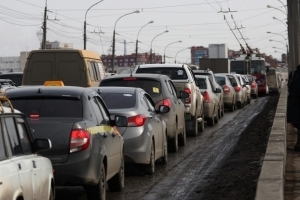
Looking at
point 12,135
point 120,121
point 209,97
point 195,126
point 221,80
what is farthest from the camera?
point 221,80

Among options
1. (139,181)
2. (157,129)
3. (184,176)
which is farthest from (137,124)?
(157,129)

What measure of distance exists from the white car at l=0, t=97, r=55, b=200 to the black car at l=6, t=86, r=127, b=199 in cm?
158

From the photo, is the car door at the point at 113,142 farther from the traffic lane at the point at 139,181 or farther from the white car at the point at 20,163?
the white car at the point at 20,163

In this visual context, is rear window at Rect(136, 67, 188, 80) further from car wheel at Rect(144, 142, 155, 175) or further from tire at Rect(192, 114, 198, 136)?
car wheel at Rect(144, 142, 155, 175)

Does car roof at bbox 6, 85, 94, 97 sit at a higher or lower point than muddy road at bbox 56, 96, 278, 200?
higher

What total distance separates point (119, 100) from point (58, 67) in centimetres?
1091

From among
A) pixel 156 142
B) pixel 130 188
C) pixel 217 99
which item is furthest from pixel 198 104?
pixel 130 188

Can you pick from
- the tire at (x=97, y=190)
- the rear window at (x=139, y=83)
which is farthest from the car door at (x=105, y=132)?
the rear window at (x=139, y=83)

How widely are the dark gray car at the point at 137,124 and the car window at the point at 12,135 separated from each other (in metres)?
5.84

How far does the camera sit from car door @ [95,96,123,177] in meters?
12.2

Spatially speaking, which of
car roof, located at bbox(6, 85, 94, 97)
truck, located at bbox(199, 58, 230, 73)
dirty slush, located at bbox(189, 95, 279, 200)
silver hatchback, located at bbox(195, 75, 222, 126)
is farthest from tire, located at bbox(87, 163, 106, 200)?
truck, located at bbox(199, 58, 230, 73)

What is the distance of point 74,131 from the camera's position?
11.0 meters

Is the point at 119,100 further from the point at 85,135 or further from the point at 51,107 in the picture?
the point at 85,135

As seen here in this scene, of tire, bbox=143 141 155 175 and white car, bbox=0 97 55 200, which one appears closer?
white car, bbox=0 97 55 200
